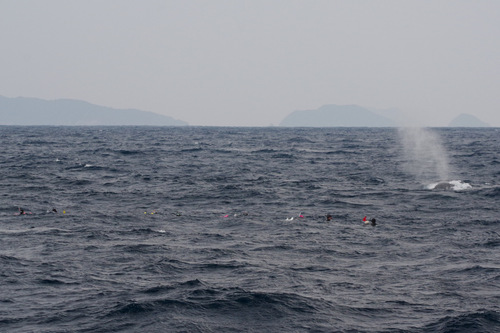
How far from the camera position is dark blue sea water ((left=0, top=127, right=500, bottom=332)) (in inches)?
707

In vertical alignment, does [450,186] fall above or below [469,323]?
above

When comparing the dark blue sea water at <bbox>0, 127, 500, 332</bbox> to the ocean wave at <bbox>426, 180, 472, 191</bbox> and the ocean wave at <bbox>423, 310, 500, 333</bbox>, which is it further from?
the ocean wave at <bbox>426, 180, 472, 191</bbox>

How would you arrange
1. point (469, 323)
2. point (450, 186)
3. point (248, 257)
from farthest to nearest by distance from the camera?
point (450, 186) < point (248, 257) < point (469, 323)

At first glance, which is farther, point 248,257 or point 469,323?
point 248,257

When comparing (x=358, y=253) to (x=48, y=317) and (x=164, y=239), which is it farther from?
(x=48, y=317)

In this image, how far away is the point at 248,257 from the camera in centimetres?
2498

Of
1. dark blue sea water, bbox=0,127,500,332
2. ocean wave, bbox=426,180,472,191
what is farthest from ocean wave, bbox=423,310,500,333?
ocean wave, bbox=426,180,472,191

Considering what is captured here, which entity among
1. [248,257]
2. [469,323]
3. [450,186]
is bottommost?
[469,323]

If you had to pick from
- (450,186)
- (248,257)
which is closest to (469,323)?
(248,257)

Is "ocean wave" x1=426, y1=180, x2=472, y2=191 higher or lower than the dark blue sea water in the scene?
higher

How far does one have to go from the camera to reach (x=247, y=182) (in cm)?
5097

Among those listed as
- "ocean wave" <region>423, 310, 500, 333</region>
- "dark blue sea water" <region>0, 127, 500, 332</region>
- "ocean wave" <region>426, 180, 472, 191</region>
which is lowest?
"ocean wave" <region>423, 310, 500, 333</region>

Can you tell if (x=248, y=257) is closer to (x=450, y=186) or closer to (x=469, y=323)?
(x=469, y=323)

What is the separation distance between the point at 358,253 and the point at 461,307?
725 cm
